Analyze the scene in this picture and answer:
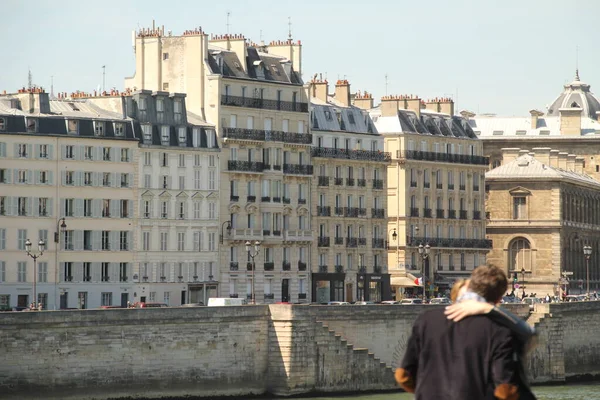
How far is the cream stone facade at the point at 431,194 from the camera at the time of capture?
99562mm

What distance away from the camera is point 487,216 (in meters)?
118

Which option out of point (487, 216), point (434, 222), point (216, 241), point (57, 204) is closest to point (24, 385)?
point (57, 204)

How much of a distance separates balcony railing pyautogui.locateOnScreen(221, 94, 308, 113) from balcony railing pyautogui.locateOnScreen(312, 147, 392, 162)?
9.76 ft

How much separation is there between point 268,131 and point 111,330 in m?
30.8

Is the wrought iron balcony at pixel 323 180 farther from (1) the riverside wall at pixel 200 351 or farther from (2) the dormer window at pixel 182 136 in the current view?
(1) the riverside wall at pixel 200 351

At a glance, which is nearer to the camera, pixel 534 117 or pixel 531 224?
pixel 531 224

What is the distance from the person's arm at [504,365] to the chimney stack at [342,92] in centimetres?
8504

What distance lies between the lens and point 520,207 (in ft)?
389

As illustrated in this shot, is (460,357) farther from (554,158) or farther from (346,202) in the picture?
(554,158)

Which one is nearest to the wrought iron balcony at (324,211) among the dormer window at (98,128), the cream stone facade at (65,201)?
the cream stone facade at (65,201)

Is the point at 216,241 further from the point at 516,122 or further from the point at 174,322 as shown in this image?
the point at 516,122

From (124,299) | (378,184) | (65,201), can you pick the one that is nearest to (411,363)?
(65,201)

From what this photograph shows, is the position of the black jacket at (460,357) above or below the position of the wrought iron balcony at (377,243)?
below

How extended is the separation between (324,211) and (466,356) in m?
78.9
